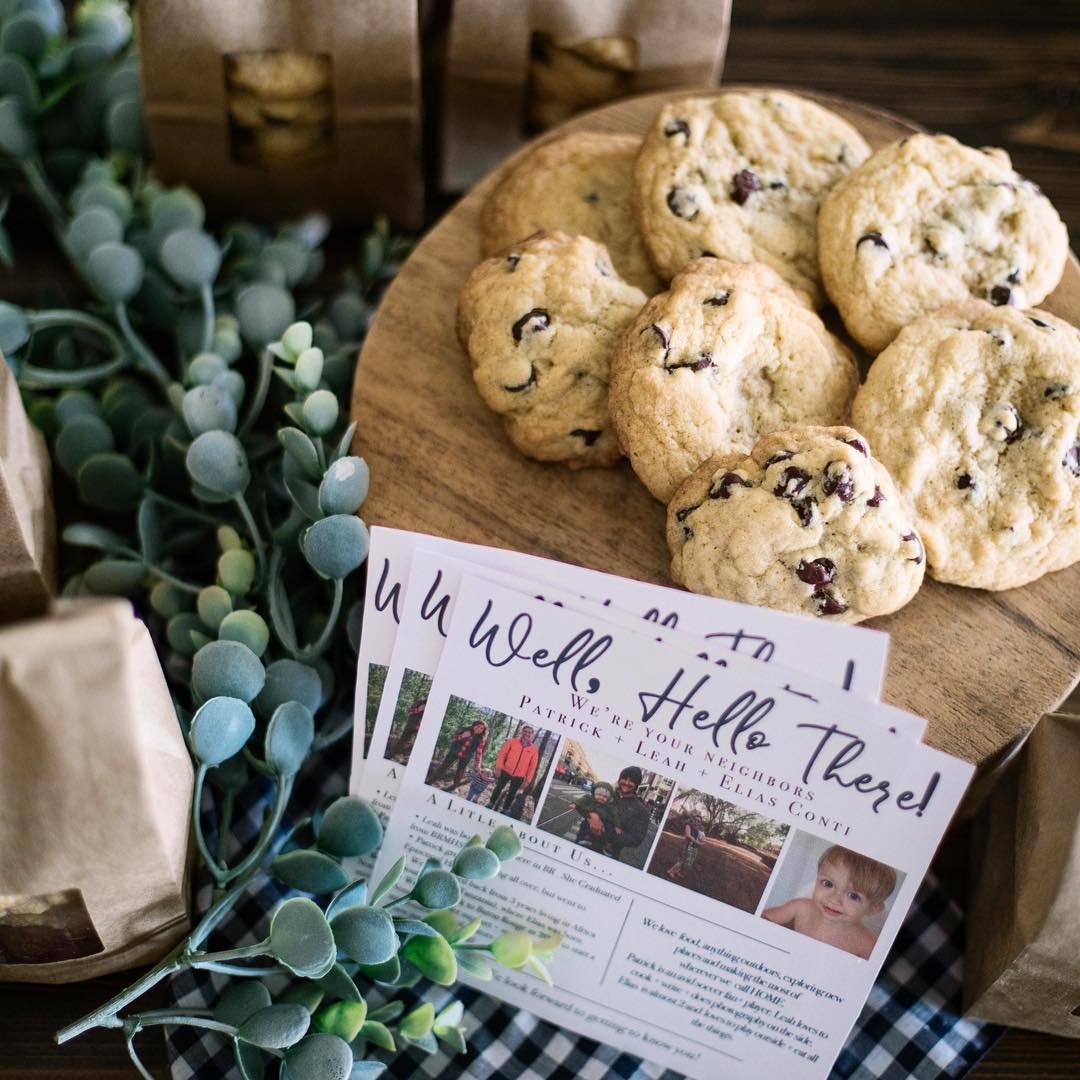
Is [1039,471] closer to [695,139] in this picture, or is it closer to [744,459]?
[744,459]

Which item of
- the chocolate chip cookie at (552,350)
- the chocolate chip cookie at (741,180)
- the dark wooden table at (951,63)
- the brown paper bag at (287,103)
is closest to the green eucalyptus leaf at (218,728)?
the chocolate chip cookie at (552,350)

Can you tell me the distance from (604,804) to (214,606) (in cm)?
39

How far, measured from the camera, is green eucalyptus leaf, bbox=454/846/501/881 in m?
0.89

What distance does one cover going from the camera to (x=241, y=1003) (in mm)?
938

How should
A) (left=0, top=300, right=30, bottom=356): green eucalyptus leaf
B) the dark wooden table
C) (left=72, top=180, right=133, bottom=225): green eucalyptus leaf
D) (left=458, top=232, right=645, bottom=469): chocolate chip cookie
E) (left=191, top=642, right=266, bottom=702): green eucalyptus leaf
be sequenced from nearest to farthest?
(left=191, top=642, right=266, bottom=702): green eucalyptus leaf < (left=458, top=232, right=645, bottom=469): chocolate chip cookie < (left=0, top=300, right=30, bottom=356): green eucalyptus leaf < (left=72, top=180, right=133, bottom=225): green eucalyptus leaf < the dark wooden table

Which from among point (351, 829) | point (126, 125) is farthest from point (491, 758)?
point (126, 125)

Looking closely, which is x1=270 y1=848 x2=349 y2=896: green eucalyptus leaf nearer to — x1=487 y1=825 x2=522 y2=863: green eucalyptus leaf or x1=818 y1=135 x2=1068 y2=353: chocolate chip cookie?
x1=487 y1=825 x2=522 y2=863: green eucalyptus leaf

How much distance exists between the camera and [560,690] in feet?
3.06

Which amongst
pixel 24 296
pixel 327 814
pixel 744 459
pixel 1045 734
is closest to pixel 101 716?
pixel 327 814

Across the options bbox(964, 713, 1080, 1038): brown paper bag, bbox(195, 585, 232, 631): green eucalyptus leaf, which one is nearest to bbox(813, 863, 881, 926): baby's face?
bbox(964, 713, 1080, 1038): brown paper bag

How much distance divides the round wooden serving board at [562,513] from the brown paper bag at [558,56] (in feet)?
0.83

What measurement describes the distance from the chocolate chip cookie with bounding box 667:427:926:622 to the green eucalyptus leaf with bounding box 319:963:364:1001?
1.38 feet

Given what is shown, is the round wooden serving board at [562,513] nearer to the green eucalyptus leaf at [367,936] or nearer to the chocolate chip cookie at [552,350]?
the chocolate chip cookie at [552,350]

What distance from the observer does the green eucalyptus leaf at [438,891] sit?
88 centimetres
